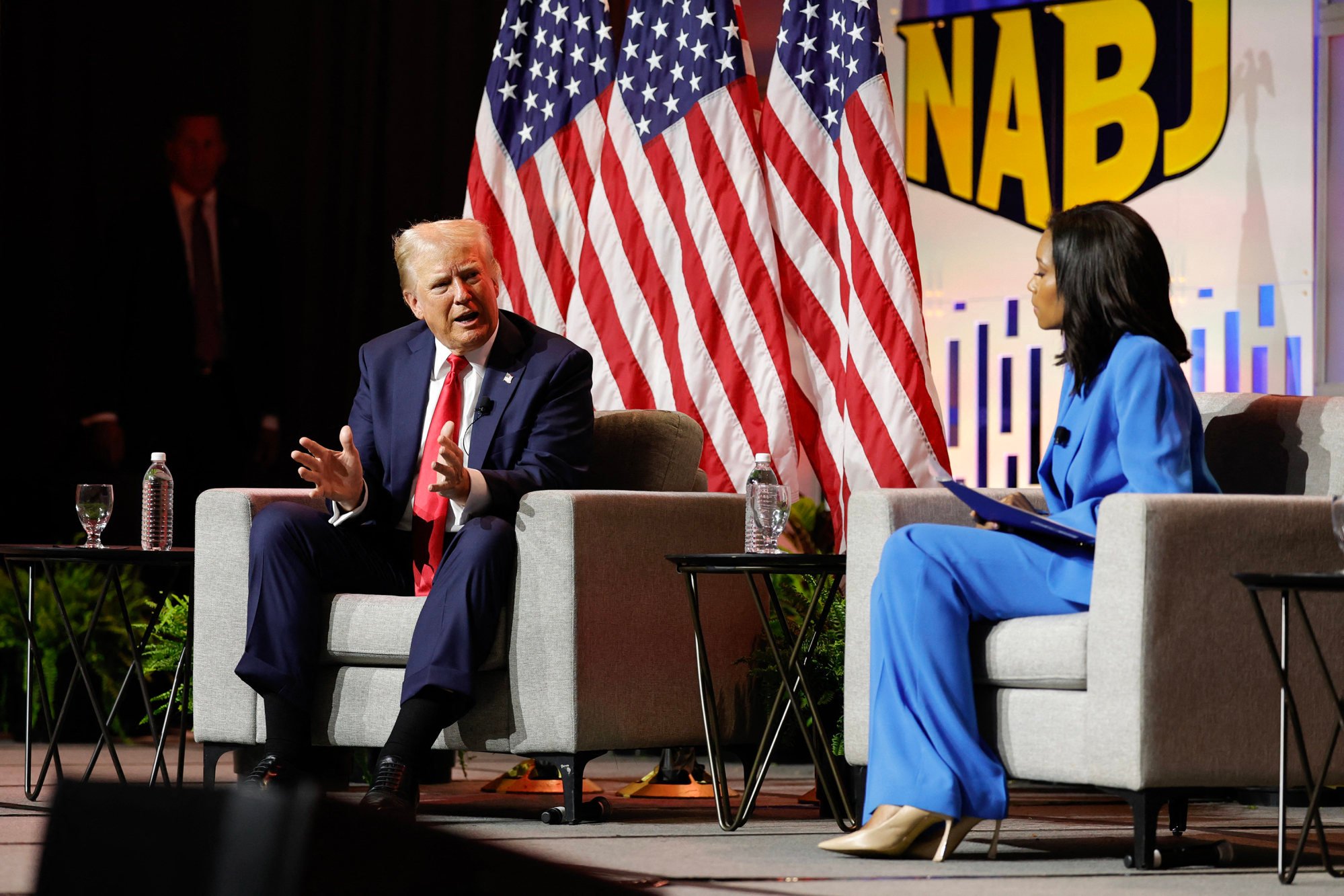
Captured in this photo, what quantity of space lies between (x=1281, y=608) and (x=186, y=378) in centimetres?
468

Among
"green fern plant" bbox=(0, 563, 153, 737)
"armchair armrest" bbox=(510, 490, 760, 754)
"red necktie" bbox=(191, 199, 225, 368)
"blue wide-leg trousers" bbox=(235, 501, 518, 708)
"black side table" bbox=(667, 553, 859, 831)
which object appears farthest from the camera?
"red necktie" bbox=(191, 199, 225, 368)

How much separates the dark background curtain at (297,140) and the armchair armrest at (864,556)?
11.7 feet

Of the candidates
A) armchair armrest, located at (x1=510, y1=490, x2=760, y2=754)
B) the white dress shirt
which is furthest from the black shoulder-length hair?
the white dress shirt

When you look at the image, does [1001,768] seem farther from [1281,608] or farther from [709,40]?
[709,40]

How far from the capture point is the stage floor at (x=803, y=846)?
2.51 m

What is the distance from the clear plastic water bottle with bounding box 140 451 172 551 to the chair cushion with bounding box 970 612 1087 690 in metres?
1.87

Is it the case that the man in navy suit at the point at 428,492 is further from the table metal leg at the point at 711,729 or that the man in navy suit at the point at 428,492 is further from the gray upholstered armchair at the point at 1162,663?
the gray upholstered armchair at the point at 1162,663

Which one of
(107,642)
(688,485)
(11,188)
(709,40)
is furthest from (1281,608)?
(11,188)

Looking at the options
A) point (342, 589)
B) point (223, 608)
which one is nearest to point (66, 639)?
point (223, 608)

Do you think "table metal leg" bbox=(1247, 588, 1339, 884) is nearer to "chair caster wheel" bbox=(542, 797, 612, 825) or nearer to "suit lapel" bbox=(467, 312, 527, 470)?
"chair caster wheel" bbox=(542, 797, 612, 825)

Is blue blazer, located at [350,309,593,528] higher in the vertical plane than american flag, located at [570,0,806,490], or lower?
lower

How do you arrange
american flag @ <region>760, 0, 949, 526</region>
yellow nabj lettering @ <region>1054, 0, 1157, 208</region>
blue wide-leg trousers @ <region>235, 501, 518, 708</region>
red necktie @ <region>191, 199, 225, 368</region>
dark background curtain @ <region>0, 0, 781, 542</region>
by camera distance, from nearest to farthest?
blue wide-leg trousers @ <region>235, 501, 518, 708</region>
american flag @ <region>760, 0, 949, 526</region>
yellow nabj lettering @ <region>1054, 0, 1157, 208</region>
dark background curtain @ <region>0, 0, 781, 542</region>
red necktie @ <region>191, 199, 225, 368</region>

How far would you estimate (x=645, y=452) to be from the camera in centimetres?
383

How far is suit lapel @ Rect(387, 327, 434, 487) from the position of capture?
366 cm
